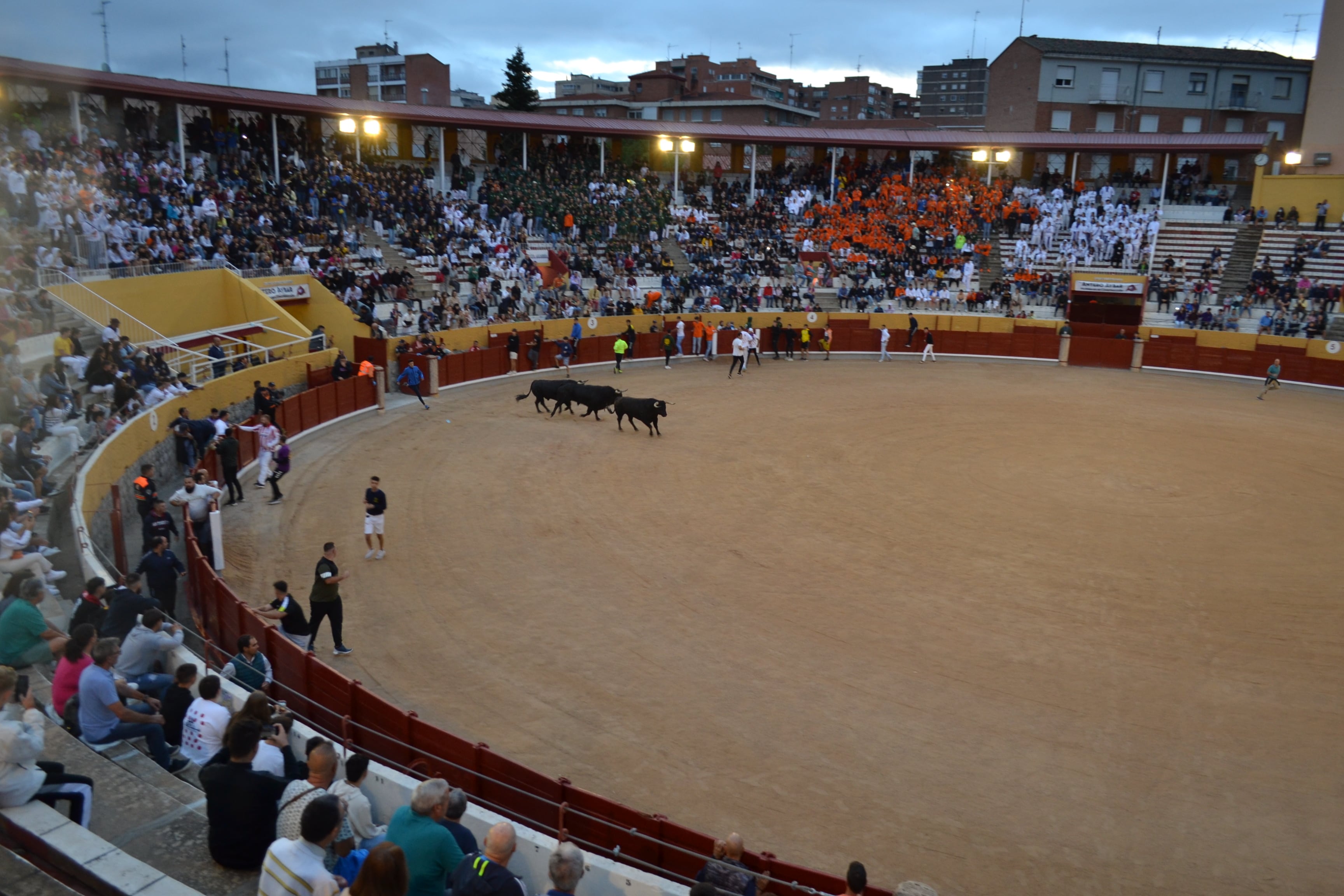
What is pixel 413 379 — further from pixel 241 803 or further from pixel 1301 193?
pixel 1301 193

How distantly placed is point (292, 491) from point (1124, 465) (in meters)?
16.5

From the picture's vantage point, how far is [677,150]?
43.9m

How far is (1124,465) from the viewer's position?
65.2 feet

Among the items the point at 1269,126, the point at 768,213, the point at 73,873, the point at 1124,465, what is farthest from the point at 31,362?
the point at 1269,126

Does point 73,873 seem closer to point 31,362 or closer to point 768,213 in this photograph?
point 31,362

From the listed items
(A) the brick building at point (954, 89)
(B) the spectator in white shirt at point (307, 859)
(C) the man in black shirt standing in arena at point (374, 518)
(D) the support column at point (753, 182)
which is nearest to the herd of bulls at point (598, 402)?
(C) the man in black shirt standing in arena at point (374, 518)

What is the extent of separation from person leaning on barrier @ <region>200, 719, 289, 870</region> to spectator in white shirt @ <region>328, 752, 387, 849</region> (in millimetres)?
403

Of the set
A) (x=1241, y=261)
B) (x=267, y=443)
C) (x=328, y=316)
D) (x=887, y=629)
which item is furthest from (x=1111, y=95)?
(x=267, y=443)

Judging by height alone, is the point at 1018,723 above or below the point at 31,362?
below

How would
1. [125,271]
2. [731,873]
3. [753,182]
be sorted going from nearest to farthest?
[731,873] → [125,271] → [753,182]

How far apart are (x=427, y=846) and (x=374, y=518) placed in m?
8.84

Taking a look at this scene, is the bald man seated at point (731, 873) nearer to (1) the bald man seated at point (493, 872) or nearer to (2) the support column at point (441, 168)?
(1) the bald man seated at point (493, 872)

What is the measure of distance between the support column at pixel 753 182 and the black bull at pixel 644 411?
86.1 ft

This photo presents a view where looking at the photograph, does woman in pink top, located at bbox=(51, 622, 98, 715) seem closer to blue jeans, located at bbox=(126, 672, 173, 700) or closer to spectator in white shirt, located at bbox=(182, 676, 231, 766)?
blue jeans, located at bbox=(126, 672, 173, 700)
